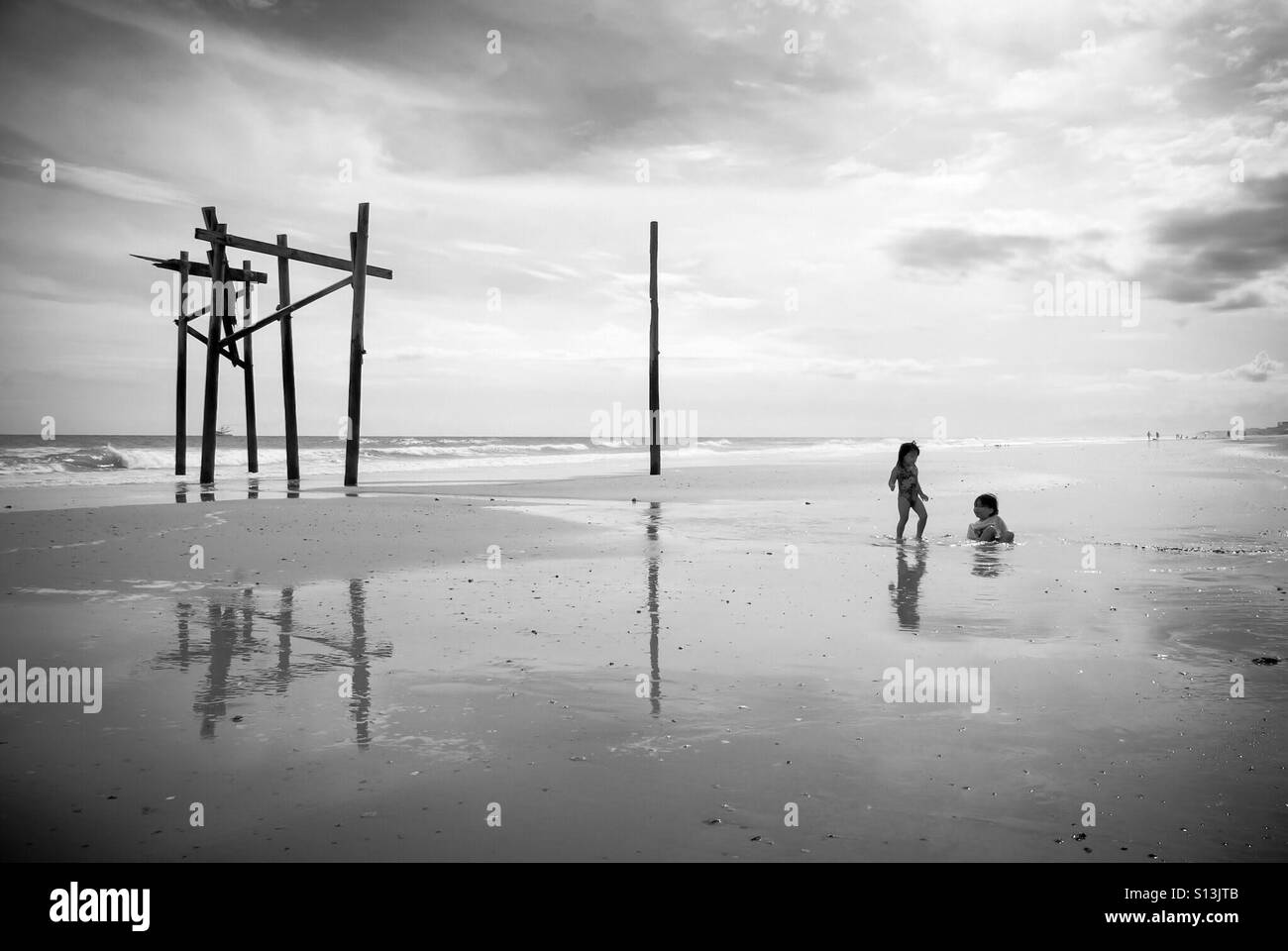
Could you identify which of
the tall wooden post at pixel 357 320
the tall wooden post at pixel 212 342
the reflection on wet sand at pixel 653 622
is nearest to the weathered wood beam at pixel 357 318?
the tall wooden post at pixel 357 320

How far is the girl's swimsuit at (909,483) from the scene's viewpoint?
12320 millimetres

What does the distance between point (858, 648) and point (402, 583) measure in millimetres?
4625

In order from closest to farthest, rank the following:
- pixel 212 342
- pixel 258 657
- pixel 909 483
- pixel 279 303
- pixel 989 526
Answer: pixel 258 657
pixel 989 526
pixel 909 483
pixel 212 342
pixel 279 303

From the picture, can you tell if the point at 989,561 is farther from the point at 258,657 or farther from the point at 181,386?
the point at 181,386

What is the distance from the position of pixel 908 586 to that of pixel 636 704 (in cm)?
461

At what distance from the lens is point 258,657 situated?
5387 mm

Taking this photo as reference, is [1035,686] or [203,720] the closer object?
[203,720]

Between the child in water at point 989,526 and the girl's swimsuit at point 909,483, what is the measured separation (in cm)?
90

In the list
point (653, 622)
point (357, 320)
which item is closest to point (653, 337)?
point (357, 320)

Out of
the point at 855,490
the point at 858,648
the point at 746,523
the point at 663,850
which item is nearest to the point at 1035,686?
the point at 858,648

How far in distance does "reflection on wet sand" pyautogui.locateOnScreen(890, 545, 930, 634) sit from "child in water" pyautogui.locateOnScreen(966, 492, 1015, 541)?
0.95 meters

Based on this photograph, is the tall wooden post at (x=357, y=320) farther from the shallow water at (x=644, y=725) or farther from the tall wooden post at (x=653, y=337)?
the shallow water at (x=644, y=725)
